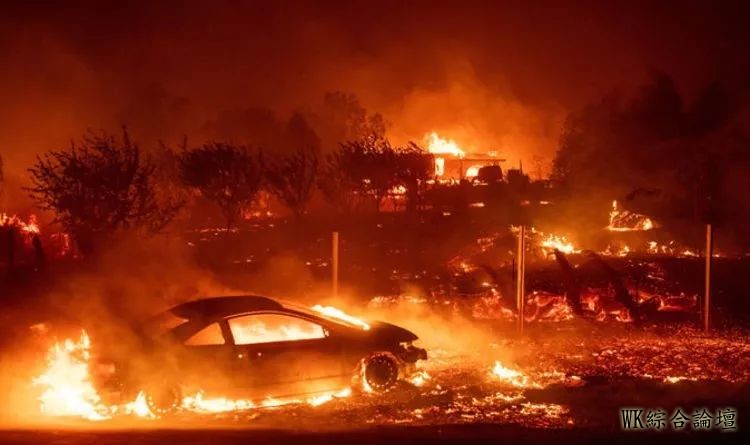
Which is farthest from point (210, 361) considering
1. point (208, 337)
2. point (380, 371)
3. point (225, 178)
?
point (225, 178)

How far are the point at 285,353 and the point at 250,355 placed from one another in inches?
15.1

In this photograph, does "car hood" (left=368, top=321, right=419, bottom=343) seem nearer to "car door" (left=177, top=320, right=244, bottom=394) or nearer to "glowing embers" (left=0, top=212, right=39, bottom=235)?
"car door" (left=177, top=320, right=244, bottom=394)

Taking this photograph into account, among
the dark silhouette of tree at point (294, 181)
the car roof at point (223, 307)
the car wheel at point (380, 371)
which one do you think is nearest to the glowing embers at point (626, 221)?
the dark silhouette of tree at point (294, 181)

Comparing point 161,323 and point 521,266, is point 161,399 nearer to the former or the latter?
point 161,323

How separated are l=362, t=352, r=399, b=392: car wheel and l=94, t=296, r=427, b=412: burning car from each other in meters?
A: 0.01

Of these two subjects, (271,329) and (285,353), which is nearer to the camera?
(285,353)

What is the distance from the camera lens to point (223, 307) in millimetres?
7988

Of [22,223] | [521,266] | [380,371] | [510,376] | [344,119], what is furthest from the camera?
[344,119]

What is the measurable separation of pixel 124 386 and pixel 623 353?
280 inches

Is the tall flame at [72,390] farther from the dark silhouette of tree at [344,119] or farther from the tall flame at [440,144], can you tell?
the tall flame at [440,144]

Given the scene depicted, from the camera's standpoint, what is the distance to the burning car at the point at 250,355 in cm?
745

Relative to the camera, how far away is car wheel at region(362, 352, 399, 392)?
8289 millimetres

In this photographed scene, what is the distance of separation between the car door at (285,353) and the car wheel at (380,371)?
36 centimetres

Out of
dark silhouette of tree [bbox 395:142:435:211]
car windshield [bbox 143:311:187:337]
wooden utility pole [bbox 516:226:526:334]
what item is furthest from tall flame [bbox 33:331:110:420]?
dark silhouette of tree [bbox 395:142:435:211]
